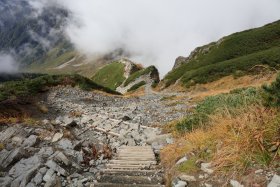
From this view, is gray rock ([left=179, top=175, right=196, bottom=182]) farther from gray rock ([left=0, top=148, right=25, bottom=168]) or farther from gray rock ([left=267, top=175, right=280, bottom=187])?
gray rock ([left=0, top=148, right=25, bottom=168])

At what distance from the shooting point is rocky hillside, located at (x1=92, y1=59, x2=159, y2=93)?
11856 centimetres

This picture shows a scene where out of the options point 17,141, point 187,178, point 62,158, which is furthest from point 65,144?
point 187,178

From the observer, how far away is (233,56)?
88.5 metres

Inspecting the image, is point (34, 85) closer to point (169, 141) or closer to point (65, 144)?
point (65, 144)

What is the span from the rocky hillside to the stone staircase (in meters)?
94.7

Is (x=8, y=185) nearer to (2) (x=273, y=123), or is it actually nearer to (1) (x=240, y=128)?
(1) (x=240, y=128)

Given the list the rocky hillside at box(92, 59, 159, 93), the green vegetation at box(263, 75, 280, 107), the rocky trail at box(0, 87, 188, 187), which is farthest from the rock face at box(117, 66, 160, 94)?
the green vegetation at box(263, 75, 280, 107)

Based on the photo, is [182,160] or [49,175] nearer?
[182,160]

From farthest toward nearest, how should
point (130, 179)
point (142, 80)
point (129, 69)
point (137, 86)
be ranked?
point (129, 69) → point (142, 80) → point (137, 86) → point (130, 179)

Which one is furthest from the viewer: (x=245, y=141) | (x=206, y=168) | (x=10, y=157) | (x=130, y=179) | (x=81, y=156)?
(x=81, y=156)

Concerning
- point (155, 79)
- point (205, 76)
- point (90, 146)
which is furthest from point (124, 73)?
point (90, 146)

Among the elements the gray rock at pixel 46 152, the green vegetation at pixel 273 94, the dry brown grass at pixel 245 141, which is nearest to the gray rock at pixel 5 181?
the gray rock at pixel 46 152

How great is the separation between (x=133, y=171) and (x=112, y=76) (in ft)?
471

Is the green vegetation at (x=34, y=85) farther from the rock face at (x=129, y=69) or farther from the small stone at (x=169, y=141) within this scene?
the rock face at (x=129, y=69)
